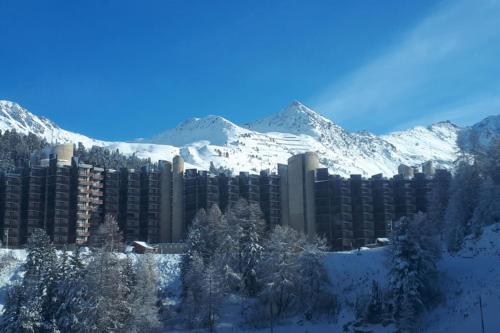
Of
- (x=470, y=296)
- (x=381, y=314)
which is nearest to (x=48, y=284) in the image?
(x=381, y=314)

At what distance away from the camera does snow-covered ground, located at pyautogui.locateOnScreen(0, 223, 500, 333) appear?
7894 cm

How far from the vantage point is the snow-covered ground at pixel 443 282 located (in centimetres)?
7894

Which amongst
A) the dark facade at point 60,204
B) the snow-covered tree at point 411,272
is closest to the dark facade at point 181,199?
the dark facade at point 60,204

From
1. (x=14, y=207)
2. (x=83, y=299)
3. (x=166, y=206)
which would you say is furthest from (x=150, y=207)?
(x=83, y=299)

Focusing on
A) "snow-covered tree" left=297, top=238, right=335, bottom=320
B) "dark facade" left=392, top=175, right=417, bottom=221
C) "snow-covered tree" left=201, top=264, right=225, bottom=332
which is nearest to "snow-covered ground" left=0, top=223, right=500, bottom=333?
"snow-covered tree" left=201, top=264, right=225, bottom=332

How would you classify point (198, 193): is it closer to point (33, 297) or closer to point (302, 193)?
point (302, 193)

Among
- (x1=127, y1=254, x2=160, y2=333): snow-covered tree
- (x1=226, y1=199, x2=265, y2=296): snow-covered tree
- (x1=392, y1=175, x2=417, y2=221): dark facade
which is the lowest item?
(x1=127, y1=254, x2=160, y2=333): snow-covered tree

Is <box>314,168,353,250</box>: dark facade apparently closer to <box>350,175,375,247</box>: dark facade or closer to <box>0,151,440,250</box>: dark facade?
<box>0,151,440,250</box>: dark facade

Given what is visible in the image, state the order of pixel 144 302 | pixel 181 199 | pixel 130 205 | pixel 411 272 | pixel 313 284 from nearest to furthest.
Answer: pixel 411 272, pixel 144 302, pixel 313 284, pixel 130 205, pixel 181 199

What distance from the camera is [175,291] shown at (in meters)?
113

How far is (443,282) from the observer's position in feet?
294

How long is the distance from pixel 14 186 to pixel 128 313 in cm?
7584

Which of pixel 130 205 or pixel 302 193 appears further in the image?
pixel 130 205

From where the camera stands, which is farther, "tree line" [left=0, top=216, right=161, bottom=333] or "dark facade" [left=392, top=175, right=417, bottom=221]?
"dark facade" [left=392, top=175, right=417, bottom=221]
